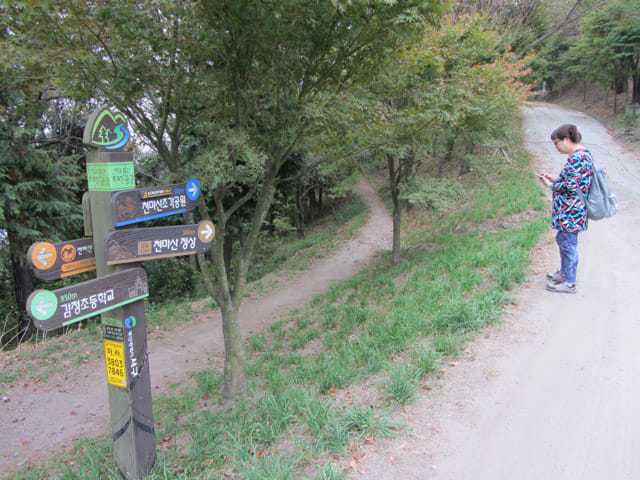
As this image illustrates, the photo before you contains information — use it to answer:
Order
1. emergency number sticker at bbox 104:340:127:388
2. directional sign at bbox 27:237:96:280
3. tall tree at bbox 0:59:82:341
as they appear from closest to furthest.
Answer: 1. directional sign at bbox 27:237:96:280
2. emergency number sticker at bbox 104:340:127:388
3. tall tree at bbox 0:59:82:341

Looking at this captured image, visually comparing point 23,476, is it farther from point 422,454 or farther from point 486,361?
point 486,361

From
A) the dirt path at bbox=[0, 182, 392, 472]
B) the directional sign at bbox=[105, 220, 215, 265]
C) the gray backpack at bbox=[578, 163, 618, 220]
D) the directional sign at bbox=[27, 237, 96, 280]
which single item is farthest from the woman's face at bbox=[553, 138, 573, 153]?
the dirt path at bbox=[0, 182, 392, 472]

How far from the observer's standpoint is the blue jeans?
503 cm

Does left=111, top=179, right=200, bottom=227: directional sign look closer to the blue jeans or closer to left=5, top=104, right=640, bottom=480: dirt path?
left=5, top=104, right=640, bottom=480: dirt path

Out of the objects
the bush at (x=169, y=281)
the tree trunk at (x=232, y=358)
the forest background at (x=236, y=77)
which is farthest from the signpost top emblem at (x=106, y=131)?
the bush at (x=169, y=281)

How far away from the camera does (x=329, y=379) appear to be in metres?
3.89

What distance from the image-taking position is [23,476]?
455 centimetres

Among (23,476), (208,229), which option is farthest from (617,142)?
(23,476)

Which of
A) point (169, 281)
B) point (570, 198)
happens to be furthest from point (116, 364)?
point (169, 281)

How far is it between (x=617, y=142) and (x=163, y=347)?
72.0 ft

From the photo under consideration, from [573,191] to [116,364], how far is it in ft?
16.9

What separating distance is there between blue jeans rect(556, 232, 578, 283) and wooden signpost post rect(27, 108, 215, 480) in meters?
4.43

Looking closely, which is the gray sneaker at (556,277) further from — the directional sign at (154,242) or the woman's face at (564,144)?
the directional sign at (154,242)

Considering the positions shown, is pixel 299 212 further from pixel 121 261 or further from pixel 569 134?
pixel 121 261
